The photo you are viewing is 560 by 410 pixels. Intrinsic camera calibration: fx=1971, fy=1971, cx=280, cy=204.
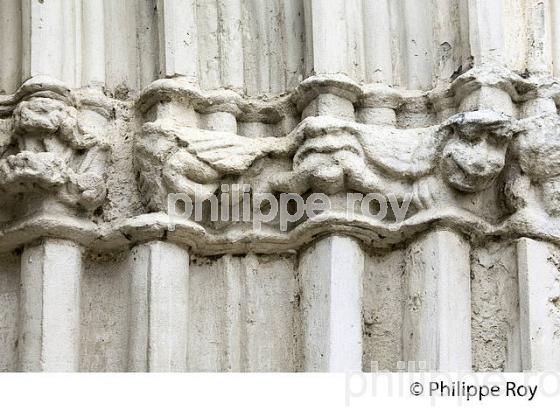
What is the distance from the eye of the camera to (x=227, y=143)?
11.9 feet

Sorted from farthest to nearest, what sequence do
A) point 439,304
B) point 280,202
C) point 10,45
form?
point 10,45
point 280,202
point 439,304

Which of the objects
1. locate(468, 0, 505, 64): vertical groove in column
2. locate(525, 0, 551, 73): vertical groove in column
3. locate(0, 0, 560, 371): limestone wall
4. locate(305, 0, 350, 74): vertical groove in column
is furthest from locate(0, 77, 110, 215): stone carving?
locate(525, 0, 551, 73): vertical groove in column

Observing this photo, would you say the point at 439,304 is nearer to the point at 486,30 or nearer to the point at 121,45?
the point at 486,30

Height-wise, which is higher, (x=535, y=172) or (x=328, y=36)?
(x=328, y=36)

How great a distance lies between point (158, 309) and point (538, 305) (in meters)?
0.68

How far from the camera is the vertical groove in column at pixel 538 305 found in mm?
3516

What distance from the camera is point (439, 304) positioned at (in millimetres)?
3535

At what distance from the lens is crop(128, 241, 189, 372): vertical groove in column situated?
3.52 meters

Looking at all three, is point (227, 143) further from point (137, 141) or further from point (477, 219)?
point (477, 219)

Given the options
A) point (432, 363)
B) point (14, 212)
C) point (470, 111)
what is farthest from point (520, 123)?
point (14, 212)

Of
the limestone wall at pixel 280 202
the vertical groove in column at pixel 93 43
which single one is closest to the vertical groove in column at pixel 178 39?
the limestone wall at pixel 280 202

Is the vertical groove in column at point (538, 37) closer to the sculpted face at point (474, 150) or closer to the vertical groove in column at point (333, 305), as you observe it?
the sculpted face at point (474, 150)

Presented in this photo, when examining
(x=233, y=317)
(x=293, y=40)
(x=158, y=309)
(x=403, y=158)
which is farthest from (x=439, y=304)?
(x=293, y=40)

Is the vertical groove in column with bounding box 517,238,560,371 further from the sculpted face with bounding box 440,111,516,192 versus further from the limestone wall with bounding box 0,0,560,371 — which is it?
the sculpted face with bounding box 440,111,516,192
